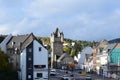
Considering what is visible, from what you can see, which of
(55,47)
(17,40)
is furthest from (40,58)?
(55,47)

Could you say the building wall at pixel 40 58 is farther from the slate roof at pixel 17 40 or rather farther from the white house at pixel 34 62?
the slate roof at pixel 17 40

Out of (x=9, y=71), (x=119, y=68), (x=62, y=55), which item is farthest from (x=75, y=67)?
(x=9, y=71)

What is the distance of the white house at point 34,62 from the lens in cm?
10250

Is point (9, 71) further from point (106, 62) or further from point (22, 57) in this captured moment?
point (106, 62)

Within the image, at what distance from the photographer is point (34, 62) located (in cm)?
10312

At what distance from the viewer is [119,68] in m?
128

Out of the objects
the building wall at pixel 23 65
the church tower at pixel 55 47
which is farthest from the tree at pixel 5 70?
the church tower at pixel 55 47

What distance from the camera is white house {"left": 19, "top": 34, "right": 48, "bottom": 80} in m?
102

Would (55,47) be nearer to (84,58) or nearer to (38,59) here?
(84,58)

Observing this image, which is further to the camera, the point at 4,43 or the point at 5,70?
the point at 4,43

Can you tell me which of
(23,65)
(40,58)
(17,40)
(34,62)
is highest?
(17,40)

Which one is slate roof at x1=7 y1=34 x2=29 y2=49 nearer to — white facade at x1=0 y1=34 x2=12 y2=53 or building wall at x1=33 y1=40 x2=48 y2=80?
white facade at x1=0 y1=34 x2=12 y2=53

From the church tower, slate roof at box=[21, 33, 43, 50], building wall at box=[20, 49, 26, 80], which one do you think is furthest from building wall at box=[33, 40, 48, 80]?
the church tower

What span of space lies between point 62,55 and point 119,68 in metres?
44.3
